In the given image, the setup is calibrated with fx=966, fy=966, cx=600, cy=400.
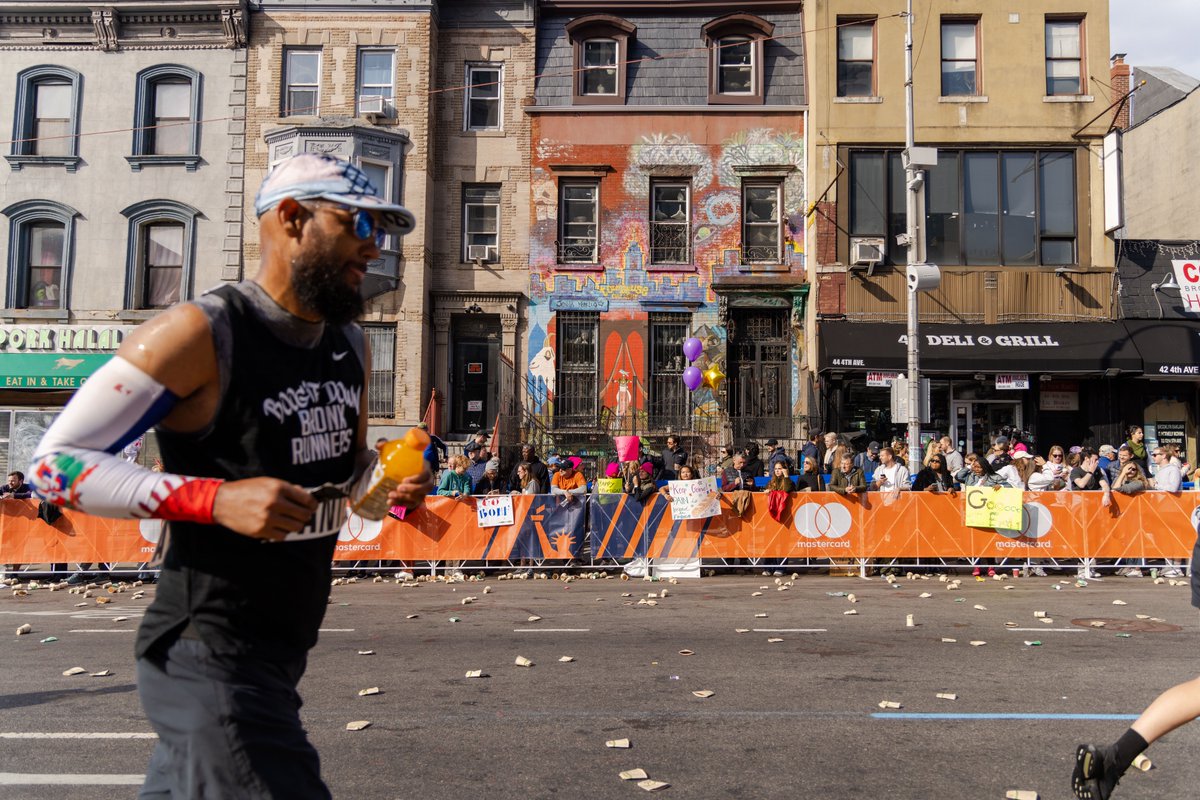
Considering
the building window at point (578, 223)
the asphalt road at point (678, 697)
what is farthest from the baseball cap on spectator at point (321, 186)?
the building window at point (578, 223)

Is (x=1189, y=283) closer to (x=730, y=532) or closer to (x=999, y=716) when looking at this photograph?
(x=730, y=532)

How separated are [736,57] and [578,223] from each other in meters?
5.54

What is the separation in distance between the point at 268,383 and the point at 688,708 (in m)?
4.52

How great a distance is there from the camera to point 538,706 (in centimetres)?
626

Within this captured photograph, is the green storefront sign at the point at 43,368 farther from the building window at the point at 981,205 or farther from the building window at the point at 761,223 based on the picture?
the building window at the point at 981,205

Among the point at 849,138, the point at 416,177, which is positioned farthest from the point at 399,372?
the point at 849,138

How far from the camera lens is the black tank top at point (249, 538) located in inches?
90.0

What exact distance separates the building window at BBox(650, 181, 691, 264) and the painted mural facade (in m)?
0.08

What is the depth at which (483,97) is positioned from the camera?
23109 millimetres

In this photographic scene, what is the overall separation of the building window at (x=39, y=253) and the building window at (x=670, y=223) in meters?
13.5

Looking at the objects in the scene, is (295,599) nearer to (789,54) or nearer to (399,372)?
(399,372)

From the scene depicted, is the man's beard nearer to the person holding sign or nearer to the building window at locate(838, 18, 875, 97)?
the person holding sign

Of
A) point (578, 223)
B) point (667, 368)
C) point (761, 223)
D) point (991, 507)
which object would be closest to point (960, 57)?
point (761, 223)

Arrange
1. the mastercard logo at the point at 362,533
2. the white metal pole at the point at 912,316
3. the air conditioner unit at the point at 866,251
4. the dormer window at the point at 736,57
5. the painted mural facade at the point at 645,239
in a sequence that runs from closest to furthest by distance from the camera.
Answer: the mastercard logo at the point at 362,533
the white metal pole at the point at 912,316
the air conditioner unit at the point at 866,251
the painted mural facade at the point at 645,239
the dormer window at the point at 736,57
